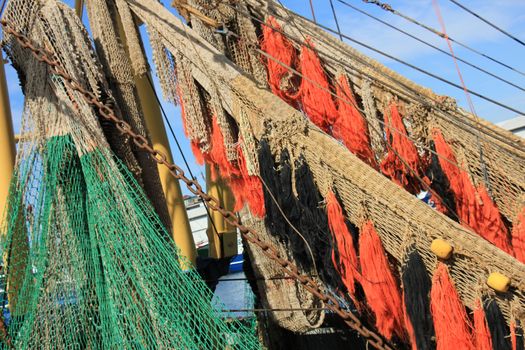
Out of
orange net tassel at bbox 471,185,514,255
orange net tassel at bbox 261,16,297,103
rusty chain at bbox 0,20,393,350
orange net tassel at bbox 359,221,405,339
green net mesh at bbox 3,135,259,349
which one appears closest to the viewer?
rusty chain at bbox 0,20,393,350

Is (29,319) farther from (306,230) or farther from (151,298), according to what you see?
(306,230)

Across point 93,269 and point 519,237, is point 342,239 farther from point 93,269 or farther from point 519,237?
point 93,269

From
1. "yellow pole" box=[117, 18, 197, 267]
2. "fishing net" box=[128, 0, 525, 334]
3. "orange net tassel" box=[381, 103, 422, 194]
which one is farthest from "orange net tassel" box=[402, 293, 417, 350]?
"yellow pole" box=[117, 18, 197, 267]

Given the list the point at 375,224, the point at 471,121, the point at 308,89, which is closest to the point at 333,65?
the point at 308,89

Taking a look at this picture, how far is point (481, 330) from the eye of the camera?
283 centimetres

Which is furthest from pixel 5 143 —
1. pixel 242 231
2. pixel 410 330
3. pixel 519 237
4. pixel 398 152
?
pixel 410 330

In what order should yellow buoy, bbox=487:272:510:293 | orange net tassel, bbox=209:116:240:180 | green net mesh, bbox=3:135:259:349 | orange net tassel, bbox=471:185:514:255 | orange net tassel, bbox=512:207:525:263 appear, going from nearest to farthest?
1. yellow buoy, bbox=487:272:510:293
2. green net mesh, bbox=3:135:259:349
3. orange net tassel, bbox=512:207:525:263
4. orange net tassel, bbox=471:185:514:255
5. orange net tassel, bbox=209:116:240:180

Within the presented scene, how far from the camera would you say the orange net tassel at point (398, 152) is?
14.8ft

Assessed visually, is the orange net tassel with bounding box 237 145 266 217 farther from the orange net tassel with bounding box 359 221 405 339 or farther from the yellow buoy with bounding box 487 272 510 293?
the yellow buoy with bounding box 487 272 510 293

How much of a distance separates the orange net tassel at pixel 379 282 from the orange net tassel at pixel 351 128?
153 centimetres

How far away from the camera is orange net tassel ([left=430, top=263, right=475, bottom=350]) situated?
9.42ft

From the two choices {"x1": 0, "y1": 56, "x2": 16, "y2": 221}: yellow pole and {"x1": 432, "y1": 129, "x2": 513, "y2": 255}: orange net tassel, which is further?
{"x1": 0, "y1": 56, "x2": 16, "y2": 221}: yellow pole

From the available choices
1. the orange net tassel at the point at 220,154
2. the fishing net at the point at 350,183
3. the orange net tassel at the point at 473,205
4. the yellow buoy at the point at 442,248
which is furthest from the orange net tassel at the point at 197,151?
the yellow buoy at the point at 442,248

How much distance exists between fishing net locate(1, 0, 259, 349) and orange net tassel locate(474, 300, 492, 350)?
4.61ft
